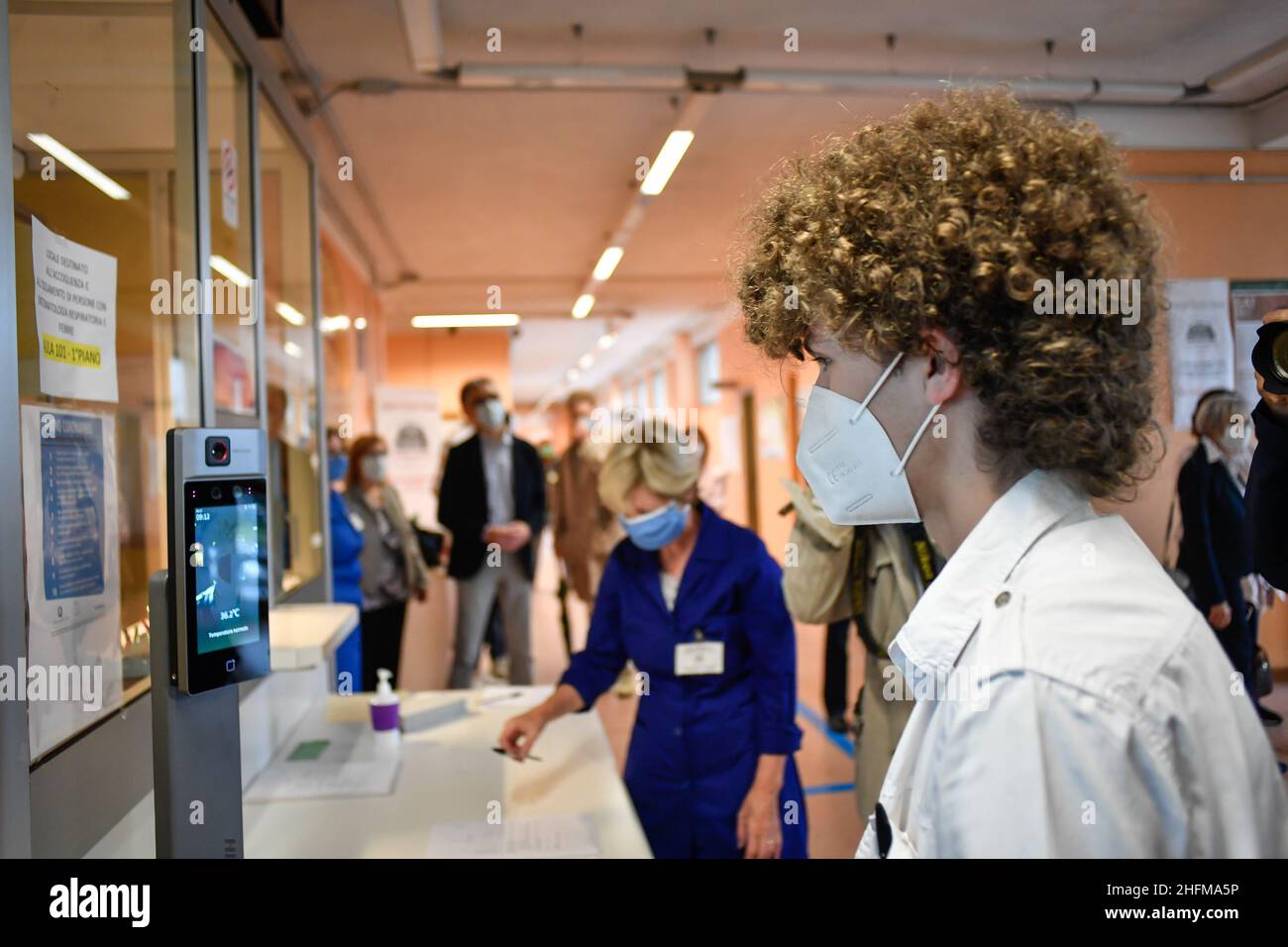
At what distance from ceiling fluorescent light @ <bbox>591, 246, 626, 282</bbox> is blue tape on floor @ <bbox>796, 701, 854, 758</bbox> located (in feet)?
12.4

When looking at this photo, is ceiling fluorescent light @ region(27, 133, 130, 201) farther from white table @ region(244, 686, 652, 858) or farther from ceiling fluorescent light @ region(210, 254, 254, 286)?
white table @ region(244, 686, 652, 858)

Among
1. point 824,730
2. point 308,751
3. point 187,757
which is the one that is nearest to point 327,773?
point 308,751

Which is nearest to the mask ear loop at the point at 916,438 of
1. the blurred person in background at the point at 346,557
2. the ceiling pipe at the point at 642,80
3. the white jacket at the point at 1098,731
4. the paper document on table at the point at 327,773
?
the white jacket at the point at 1098,731

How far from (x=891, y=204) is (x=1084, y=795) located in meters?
0.56

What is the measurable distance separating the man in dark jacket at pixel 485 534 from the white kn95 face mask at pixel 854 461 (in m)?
3.85

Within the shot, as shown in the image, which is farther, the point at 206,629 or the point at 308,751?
the point at 308,751

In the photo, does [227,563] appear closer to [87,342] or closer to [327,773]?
[87,342]

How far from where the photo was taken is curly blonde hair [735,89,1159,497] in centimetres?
77

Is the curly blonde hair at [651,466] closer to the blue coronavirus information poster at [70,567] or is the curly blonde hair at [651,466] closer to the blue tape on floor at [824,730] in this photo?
the blue coronavirus information poster at [70,567]

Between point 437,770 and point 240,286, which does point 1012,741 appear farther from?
point 240,286

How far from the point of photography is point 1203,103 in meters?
1.06

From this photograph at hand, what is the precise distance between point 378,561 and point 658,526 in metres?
2.71

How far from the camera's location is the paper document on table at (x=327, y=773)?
185 cm

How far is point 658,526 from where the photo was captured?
204 cm
